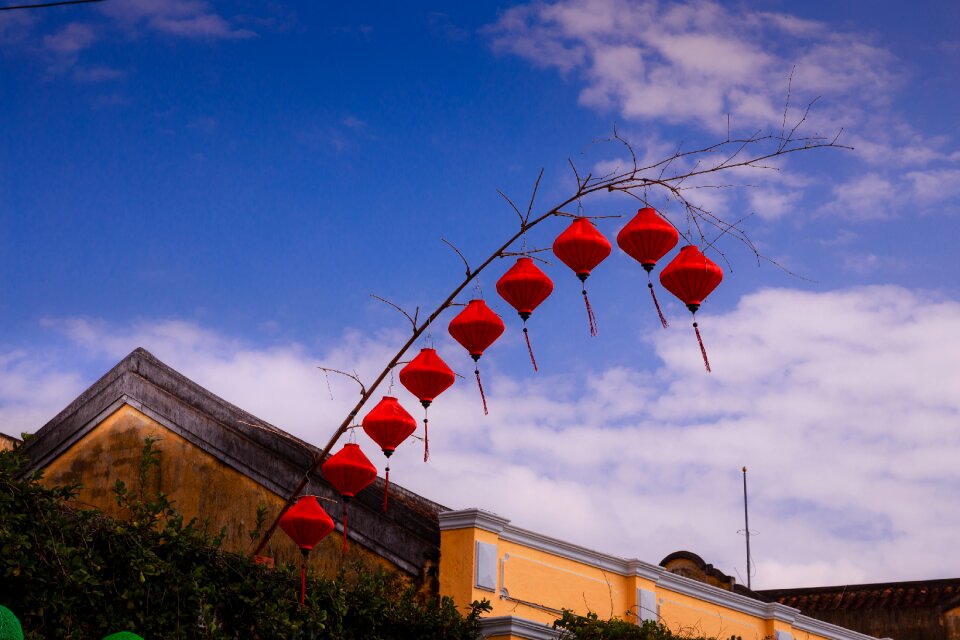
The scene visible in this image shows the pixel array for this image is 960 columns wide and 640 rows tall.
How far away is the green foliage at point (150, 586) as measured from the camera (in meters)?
7.85

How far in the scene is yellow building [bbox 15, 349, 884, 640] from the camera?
11.2 metres

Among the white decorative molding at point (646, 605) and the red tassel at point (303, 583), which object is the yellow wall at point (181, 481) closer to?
the red tassel at point (303, 583)

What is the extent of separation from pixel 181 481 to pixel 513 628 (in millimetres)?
3817

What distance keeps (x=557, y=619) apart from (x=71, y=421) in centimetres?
568

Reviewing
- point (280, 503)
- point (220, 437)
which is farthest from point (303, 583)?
point (220, 437)

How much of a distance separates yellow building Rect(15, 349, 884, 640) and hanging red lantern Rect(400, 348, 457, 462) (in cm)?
232

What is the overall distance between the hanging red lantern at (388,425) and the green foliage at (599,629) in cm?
281

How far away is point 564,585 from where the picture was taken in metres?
12.0

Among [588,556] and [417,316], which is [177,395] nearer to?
[417,316]

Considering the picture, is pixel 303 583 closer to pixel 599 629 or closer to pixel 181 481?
pixel 181 481

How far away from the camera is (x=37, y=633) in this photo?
303 inches

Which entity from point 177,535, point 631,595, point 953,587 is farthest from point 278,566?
point 953,587

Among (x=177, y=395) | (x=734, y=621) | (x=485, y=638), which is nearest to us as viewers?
(x=485, y=638)

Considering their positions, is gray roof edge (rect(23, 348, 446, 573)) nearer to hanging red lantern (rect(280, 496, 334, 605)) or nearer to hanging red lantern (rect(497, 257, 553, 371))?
hanging red lantern (rect(280, 496, 334, 605))
